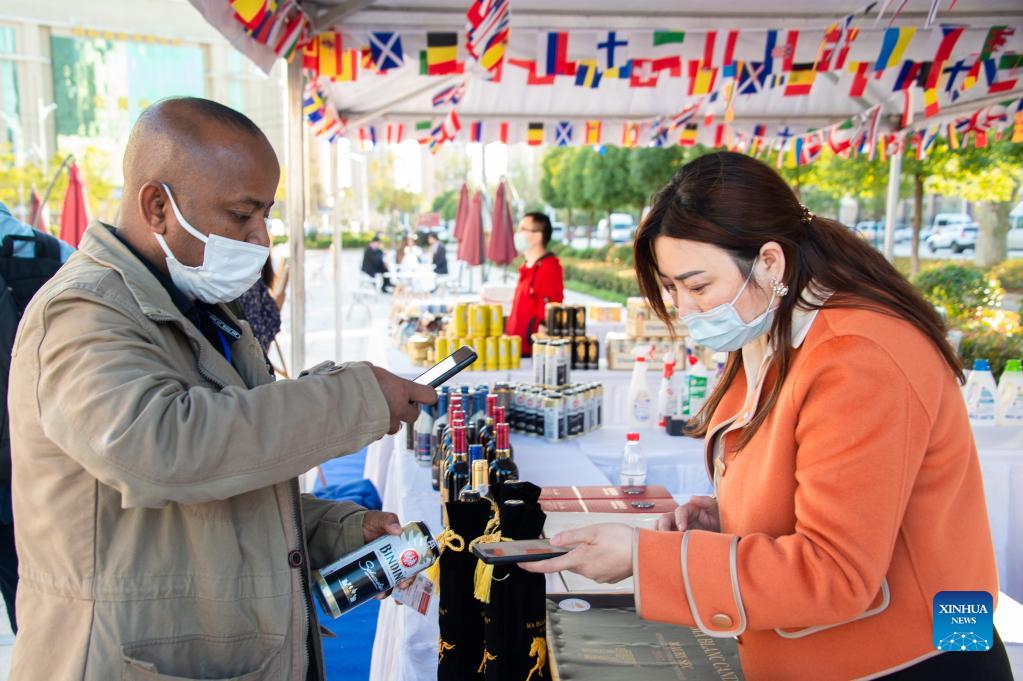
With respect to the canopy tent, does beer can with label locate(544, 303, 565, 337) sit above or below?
below

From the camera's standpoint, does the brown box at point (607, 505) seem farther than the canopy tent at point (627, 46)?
No

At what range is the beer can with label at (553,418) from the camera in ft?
11.8

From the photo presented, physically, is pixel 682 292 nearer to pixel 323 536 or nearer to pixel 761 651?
pixel 761 651

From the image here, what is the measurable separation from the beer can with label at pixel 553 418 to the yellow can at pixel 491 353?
1.36 m

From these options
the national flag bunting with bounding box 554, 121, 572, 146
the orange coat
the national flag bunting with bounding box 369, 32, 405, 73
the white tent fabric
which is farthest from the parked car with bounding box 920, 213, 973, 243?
the orange coat

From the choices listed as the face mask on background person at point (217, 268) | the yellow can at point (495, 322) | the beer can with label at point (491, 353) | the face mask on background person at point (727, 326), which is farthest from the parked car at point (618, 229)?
the face mask on background person at point (217, 268)

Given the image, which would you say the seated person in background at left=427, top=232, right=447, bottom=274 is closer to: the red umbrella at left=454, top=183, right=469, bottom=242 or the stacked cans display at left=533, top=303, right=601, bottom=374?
the red umbrella at left=454, top=183, right=469, bottom=242

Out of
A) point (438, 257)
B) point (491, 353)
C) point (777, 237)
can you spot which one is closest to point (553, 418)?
point (491, 353)

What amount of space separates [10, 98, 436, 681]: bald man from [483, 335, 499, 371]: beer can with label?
11.5 feet

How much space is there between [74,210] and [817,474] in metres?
8.40

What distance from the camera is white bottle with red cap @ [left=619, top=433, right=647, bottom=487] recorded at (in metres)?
3.15

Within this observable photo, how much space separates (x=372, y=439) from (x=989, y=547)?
1.10 m

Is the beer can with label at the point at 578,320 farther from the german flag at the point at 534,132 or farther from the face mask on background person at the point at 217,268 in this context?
the german flag at the point at 534,132

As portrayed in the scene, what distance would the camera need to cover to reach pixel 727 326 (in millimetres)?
1550
